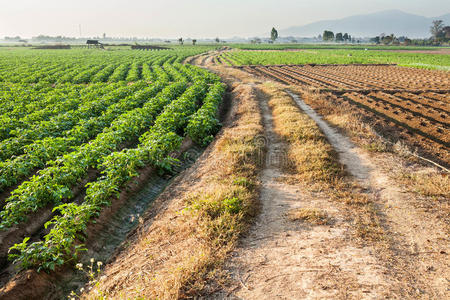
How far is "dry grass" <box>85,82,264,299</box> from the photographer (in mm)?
4266

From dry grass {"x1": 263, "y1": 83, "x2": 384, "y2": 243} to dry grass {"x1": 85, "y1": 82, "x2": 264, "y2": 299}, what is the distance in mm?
1515

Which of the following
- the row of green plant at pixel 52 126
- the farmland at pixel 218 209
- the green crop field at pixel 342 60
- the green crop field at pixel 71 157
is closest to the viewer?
the farmland at pixel 218 209

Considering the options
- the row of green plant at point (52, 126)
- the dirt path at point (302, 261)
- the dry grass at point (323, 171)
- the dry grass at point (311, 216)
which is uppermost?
the row of green plant at point (52, 126)

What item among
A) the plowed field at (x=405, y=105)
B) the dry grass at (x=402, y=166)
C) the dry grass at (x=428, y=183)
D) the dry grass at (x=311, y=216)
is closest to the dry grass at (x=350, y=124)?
the dry grass at (x=402, y=166)

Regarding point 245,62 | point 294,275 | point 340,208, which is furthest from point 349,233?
point 245,62

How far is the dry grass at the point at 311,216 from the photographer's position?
592 centimetres

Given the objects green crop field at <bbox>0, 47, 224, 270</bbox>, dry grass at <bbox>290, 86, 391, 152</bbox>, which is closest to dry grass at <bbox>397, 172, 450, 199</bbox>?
dry grass at <bbox>290, 86, 391, 152</bbox>

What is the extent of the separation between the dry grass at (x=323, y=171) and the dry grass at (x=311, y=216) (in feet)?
2.08

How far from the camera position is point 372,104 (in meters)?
18.0

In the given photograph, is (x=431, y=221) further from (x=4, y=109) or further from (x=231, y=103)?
(x=4, y=109)

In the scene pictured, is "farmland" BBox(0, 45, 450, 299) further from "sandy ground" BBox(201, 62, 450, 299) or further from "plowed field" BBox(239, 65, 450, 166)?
"plowed field" BBox(239, 65, 450, 166)

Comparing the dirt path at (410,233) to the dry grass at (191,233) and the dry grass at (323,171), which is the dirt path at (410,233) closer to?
the dry grass at (323,171)

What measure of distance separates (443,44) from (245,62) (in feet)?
461

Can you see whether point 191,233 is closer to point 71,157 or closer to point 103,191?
point 103,191
